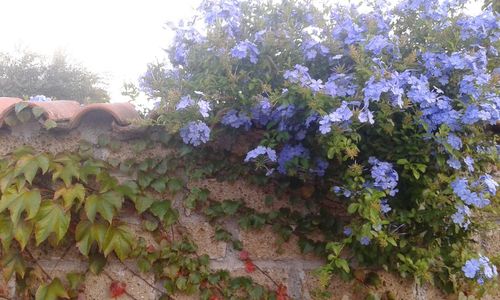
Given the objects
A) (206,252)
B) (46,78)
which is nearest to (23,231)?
(206,252)

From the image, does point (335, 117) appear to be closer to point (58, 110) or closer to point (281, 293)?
point (281, 293)

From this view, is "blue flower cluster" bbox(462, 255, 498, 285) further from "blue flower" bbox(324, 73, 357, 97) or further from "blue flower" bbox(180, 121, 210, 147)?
"blue flower" bbox(180, 121, 210, 147)

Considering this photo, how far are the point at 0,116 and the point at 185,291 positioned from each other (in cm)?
101

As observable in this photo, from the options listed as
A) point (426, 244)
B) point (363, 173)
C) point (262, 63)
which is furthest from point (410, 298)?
point (262, 63)

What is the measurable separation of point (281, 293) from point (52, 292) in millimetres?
917

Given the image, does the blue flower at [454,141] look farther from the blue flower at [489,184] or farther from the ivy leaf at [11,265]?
the ivy leaf at [11,265]

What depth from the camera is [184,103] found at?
1.60 m

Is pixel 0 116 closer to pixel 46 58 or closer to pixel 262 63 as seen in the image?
pixel 262 63

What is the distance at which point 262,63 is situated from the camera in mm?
1712

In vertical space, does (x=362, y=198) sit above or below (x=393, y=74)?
below

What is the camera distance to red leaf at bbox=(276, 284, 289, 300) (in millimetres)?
1956

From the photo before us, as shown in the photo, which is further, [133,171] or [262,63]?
[133,171]

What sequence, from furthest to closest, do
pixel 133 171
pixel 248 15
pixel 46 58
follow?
1. pixel 46 58
2. pixel 133 171
3. pixel 248 15

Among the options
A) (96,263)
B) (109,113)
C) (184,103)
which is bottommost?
(96,263)
